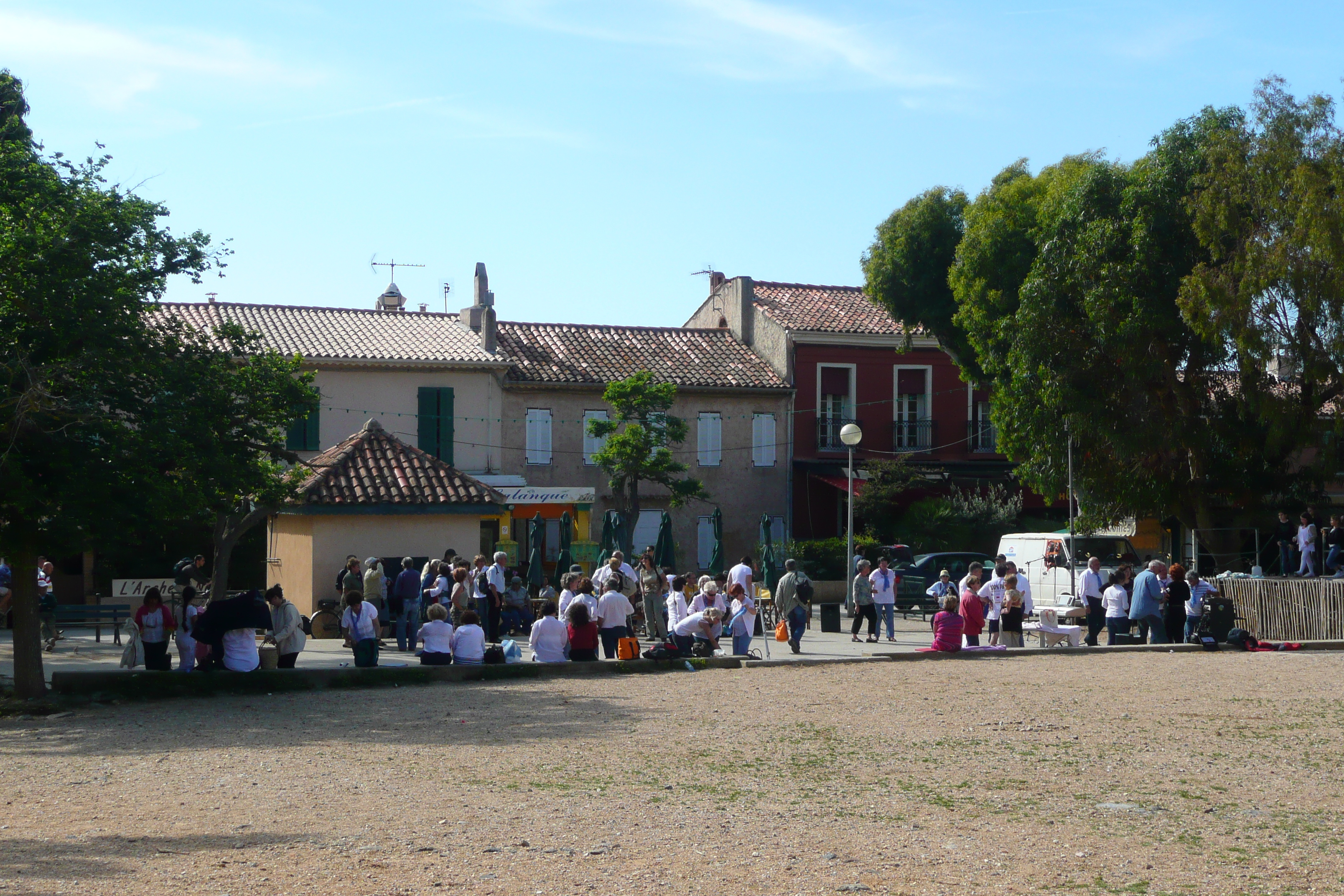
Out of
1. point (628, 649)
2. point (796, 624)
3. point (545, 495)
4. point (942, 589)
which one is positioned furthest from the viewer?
point (545, 495)

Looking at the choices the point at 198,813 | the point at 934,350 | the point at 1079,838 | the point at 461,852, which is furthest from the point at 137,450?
the point at 934,350

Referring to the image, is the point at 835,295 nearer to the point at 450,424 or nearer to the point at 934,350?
the point at 934,350

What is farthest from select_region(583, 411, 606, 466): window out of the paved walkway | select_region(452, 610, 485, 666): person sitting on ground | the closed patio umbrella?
select_region(452, 610, 485, 666): person sitting on ground

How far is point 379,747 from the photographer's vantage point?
36.6 ft

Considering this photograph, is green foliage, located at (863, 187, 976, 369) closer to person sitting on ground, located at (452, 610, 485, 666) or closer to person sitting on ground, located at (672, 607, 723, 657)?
person sitting on ground, located at (672, 607, 723, 657)

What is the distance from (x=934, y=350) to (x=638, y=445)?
35.6 ft

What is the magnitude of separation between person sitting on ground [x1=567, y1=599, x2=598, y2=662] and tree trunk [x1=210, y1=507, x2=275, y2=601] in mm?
5894

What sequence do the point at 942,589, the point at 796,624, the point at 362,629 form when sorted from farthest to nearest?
1. the point at 942,589
2. the point at 796,624
3. the point at 362,629

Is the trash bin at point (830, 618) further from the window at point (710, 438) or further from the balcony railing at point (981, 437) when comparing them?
the balcony railing at point (981, 437)

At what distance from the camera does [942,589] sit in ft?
79.2

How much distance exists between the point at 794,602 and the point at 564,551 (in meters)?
6.01

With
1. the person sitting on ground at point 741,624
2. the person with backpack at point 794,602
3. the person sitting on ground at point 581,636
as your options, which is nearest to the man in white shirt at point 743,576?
the person with backpack at point 794,602

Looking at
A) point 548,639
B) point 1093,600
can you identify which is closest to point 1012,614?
point 1093,600

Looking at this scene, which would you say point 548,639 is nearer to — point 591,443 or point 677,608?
point 677,608
